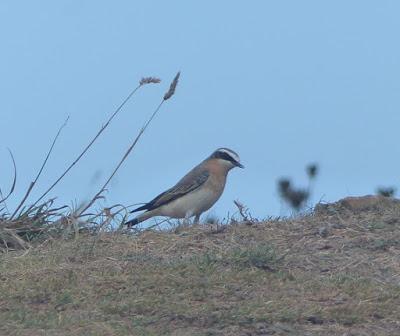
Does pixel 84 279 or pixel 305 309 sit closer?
pixel 305 309

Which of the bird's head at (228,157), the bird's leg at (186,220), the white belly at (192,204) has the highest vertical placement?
the bird's head at (228,157)

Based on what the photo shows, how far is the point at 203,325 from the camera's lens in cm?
686

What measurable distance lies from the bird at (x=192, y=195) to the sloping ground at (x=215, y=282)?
336 cm

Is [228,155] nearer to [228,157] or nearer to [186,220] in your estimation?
[228,157]

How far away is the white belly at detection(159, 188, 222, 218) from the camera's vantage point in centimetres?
1279

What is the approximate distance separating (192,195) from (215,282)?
17.7ft

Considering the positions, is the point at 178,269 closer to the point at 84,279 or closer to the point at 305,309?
the point at 84,279

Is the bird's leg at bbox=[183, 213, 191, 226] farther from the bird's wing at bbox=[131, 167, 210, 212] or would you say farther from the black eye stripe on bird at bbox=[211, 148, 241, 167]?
the black eye stripe on bird at bbox=[211, 148, 241, 167]

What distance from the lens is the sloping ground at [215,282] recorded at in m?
6.87

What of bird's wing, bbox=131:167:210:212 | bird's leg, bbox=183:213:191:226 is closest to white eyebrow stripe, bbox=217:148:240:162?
bird's wing, bbox=131:167:210:212

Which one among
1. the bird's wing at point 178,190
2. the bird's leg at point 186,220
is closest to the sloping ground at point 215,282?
the bird's leg at point 186,220

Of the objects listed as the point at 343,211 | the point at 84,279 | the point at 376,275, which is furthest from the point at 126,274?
the point at 343,211

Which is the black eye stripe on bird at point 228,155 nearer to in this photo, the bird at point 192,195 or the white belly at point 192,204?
the bird at point 192,195

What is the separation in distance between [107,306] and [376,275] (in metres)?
1.82
